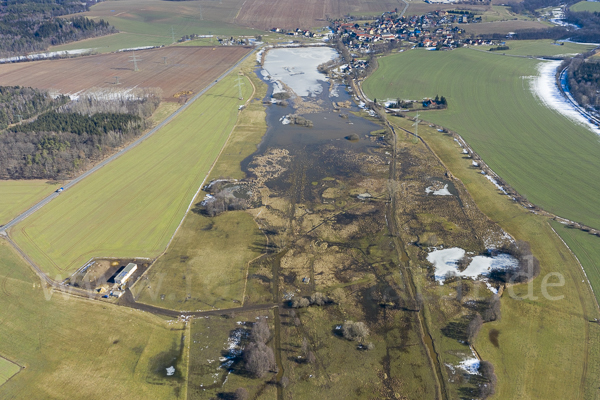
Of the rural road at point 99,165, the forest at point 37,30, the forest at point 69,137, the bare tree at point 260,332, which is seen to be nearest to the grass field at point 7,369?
the bare tree at point 260,332

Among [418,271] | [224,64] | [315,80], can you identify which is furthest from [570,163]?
[224,64]

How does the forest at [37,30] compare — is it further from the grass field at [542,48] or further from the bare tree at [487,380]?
the bare tree at [487,380]

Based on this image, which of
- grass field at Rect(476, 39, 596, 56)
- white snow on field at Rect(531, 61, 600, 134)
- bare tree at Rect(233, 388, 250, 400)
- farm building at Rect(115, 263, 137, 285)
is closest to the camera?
bare tree at Rect(233, 388, 250, 400)

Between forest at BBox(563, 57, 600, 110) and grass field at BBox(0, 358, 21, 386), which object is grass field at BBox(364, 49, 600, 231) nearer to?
forest at BBox(563, 57, 600, 110)

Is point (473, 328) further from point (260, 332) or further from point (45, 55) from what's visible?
point (45, 55)

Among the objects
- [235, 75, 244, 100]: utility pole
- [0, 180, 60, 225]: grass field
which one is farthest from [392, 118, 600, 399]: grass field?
[235, 75, 244, 100]: utility pole
